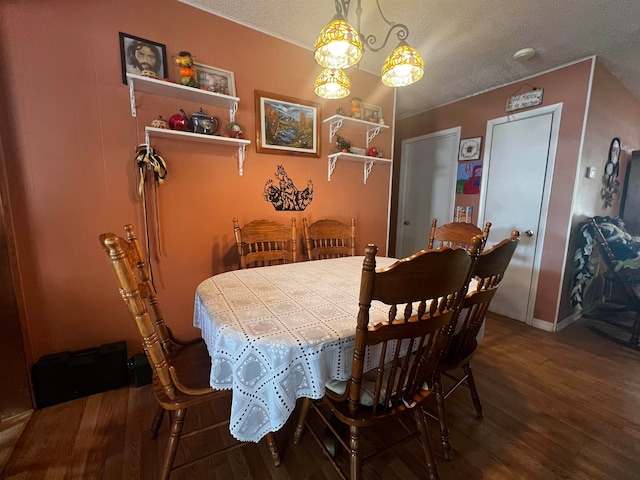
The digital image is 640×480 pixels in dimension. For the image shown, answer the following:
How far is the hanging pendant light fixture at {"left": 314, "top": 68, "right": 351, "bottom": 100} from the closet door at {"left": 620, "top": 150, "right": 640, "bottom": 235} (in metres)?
3.81

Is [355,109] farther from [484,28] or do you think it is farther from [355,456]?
[355,456]

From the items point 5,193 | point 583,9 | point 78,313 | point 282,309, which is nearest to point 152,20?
point 5,193

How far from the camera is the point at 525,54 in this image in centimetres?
227

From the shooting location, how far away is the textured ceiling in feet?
5.89

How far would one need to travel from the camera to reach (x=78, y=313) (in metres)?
1.68

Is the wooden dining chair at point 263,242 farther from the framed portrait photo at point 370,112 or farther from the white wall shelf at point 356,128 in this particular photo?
the framed portrait photo at point 370,112

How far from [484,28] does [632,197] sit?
2968mm

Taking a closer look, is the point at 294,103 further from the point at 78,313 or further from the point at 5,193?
the point at 78,313

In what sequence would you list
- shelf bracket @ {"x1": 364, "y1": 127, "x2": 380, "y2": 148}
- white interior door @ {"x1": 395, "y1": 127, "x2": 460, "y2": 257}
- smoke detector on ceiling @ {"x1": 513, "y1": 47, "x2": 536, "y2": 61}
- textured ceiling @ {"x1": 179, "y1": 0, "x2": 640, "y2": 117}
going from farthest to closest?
white interior door @ {"x1": 395, "y1": 127, "x2": 460, "y2": 257}, shelf bracket @ {"x1": 364, "y1": 127, "x2": 380, "y2": 148}, smoke detector on ceiling @ {"x1": 513, "y1": 47, "x2": 536, "y2": 61}, textured ceiling @ {"x1": 179, "y1": 0, "x2": 640, "y2": 117}

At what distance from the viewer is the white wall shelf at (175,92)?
1623mm

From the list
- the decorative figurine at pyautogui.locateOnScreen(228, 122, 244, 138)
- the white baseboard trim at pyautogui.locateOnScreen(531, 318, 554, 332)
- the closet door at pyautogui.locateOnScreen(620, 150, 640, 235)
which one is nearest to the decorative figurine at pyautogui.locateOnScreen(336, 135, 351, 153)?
the decorative figurine at pyautogui.locateOnScreen(228, 122, 244, 138)

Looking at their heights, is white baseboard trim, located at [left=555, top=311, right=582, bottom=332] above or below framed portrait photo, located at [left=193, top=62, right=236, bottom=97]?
below

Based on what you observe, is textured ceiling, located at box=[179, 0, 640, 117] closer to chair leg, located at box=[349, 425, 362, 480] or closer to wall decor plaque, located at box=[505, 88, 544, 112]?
wall decor plaque, located at box=[505, 88, 544, 112]

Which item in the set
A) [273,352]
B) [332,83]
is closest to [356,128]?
[332,83]
